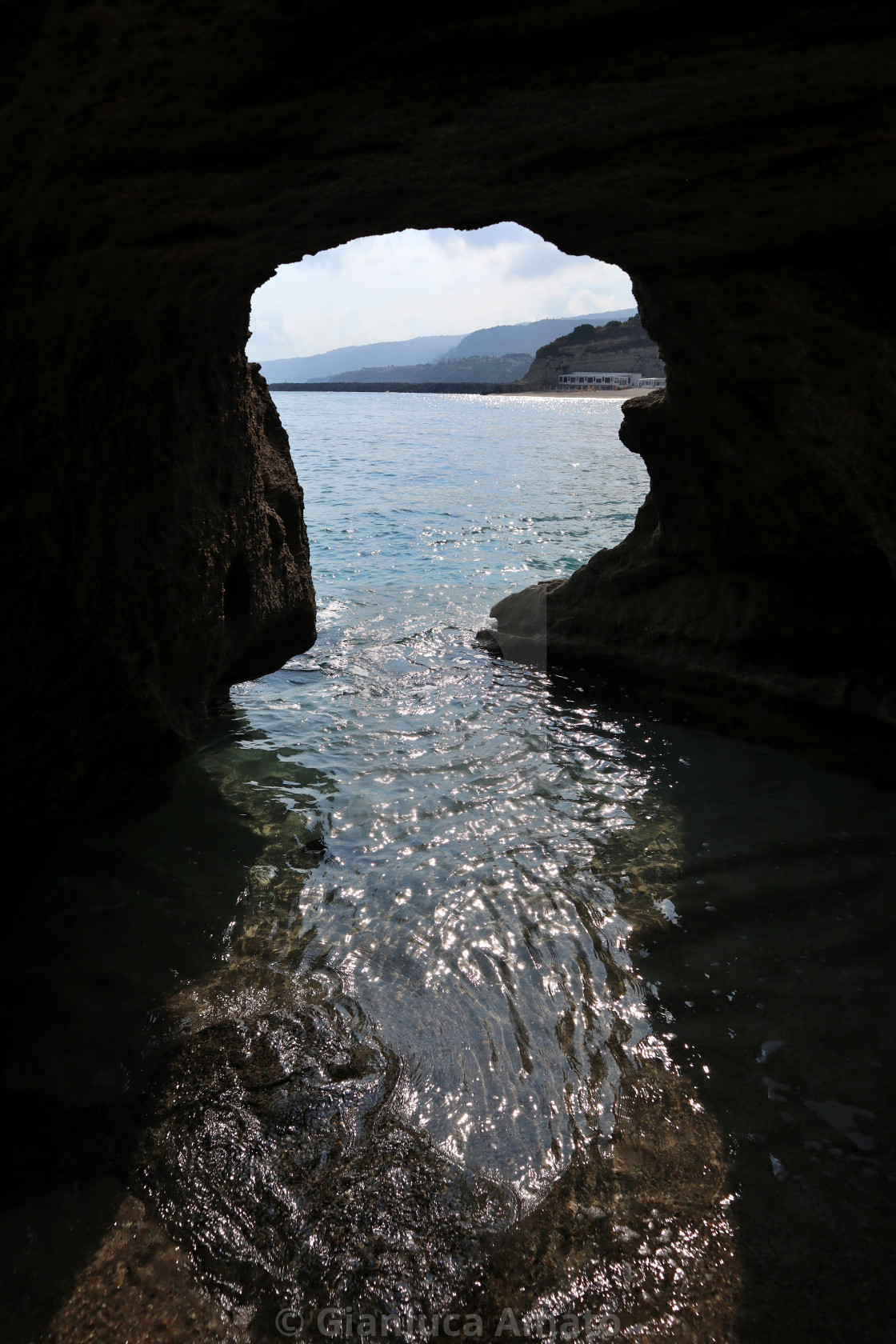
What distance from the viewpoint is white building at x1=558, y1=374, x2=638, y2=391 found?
315 feet

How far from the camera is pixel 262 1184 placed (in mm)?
2383

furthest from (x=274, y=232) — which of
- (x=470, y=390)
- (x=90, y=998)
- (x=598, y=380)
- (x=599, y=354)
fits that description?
(x=470, y=390)

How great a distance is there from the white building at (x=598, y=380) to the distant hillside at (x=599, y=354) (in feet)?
3.70

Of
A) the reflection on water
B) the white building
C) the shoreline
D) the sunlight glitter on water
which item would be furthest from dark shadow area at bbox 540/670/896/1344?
the white building

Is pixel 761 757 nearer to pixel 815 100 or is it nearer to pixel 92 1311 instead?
pixel 815 100

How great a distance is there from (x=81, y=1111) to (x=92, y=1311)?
0.69 m

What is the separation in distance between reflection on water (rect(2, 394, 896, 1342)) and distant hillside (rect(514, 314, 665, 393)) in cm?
10652

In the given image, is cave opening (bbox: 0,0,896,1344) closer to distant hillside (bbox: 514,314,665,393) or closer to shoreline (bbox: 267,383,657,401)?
shoreline (bbox: 267,383,657,401)

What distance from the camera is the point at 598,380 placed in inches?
3994

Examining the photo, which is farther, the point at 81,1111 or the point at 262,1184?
the point at 81,1111

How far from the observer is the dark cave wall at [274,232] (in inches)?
74.1

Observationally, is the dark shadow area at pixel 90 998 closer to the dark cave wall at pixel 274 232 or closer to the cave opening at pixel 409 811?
the cave opening at pixel 409 811

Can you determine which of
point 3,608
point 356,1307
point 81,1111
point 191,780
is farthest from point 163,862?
point 356,1307

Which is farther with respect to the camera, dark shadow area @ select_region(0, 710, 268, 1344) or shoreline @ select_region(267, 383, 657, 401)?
shoreline @ select_region(267, 383, 657, 401)
